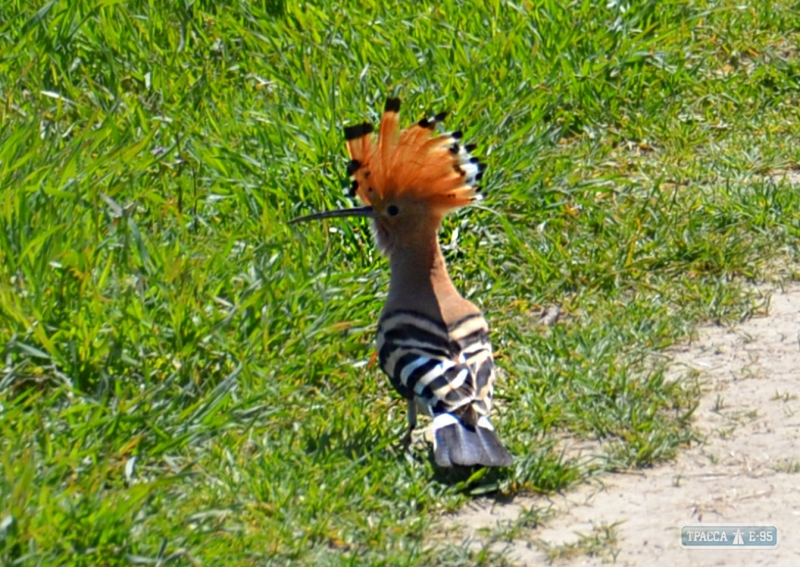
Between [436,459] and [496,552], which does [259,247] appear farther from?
[496,552]

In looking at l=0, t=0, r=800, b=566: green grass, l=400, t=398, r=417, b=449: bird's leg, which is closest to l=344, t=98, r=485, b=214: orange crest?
l=0, t=0, r=800, b=566: green grass

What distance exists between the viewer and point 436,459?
12.8 feet

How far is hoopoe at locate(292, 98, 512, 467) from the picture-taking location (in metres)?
A: 4.00

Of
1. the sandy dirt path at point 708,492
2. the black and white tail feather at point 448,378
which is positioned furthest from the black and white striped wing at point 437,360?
the sandy dirt path at point 708,492

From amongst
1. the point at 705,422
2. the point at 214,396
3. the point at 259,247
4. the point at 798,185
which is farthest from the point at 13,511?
the point at 798,185

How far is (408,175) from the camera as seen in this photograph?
451 cm

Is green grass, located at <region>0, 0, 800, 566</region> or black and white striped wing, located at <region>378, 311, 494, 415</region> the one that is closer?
green grass, located at <region>0, 0, 800, 566</region>

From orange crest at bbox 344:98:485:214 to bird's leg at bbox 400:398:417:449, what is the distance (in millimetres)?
729

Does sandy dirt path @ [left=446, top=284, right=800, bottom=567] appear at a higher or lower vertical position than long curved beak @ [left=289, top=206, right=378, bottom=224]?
lower

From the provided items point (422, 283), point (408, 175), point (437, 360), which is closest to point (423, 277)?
point (422, 283)

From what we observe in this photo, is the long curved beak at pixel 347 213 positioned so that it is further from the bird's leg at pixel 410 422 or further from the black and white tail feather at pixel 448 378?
the bird's leg at pixel 410 422

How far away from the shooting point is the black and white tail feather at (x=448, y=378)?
3865 millimetres

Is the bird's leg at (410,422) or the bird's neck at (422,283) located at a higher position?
the bird's neck at (422,283)

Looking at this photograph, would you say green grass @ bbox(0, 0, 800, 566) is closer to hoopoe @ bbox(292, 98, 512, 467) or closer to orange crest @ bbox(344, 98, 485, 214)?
hoopoe @ bbox(292, 98, 512, 467)
